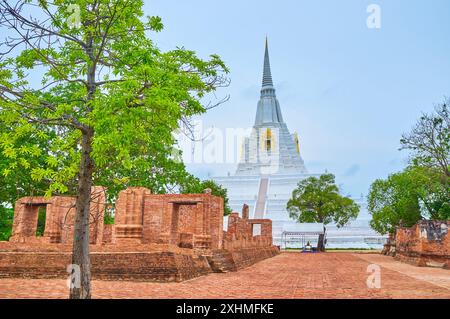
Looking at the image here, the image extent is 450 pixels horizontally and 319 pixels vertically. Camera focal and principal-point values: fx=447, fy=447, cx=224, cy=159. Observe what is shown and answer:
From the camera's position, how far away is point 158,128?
7.43m

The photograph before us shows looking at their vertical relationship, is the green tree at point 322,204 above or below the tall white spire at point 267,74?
below

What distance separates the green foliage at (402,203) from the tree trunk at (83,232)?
23.1m

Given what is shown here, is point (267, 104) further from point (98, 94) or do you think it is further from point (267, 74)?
point (98, 94)

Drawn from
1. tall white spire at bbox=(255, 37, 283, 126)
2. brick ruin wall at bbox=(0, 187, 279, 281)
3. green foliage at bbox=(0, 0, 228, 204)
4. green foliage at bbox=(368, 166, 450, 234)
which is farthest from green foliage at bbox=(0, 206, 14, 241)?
tall white spire at bbox=(255, 37, 283, 126)

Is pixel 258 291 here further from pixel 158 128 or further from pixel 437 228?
pixel 437 228

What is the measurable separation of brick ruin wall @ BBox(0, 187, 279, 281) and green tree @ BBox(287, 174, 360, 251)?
23034 mm

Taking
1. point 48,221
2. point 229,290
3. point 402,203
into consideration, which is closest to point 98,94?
point 229,290

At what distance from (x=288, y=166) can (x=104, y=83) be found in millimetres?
61602

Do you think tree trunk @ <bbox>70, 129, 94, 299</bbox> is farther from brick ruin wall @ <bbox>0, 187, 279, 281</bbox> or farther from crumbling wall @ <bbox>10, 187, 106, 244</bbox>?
crumbling wall @ <bbox>10, 187, 106, 244</bbox>

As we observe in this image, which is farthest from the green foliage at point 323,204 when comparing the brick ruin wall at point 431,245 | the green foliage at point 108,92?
the green foliage at point 108,92

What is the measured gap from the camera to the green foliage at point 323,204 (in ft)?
148

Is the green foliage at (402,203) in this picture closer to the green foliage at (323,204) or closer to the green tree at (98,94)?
the green foliage at (323,204)

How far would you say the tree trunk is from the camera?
6.92 metres
